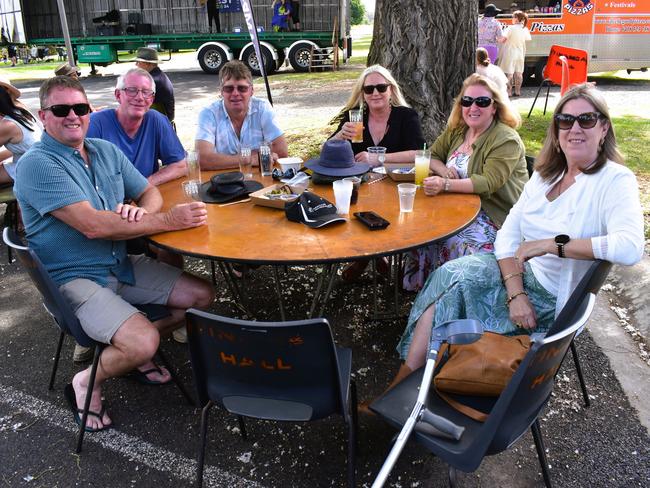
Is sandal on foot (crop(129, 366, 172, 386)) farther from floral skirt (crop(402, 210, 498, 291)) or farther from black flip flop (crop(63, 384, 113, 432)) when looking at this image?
floral skirt (crop(402, 210, 498, 291))

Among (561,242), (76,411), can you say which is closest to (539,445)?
(561,242)

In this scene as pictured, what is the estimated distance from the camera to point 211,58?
1592 cm

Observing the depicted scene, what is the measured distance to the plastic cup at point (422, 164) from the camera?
2.78 meters

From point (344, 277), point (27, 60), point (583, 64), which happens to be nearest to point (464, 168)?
point (344, 277)

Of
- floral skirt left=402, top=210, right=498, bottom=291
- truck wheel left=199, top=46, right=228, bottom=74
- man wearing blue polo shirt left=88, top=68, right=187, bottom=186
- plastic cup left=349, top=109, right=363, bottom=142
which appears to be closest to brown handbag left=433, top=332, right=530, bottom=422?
floral skirt left=402, top=210, right=498, bottom=291

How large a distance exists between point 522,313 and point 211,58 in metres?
15.6

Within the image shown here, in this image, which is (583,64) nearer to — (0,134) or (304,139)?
(304,139)

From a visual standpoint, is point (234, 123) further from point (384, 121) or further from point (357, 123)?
point (384, 121)

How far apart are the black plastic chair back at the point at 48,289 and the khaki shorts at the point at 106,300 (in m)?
0.05

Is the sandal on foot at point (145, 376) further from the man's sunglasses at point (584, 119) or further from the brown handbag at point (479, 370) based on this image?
the man's sunglasses at point (584, 119)

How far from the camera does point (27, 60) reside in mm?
22984

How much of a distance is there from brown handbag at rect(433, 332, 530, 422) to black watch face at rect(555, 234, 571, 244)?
0.50 m

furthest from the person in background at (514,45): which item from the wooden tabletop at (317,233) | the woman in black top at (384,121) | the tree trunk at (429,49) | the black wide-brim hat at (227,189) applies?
the black wide-brim hat at (227,189)

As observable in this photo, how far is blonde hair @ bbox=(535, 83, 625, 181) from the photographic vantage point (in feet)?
6.88
